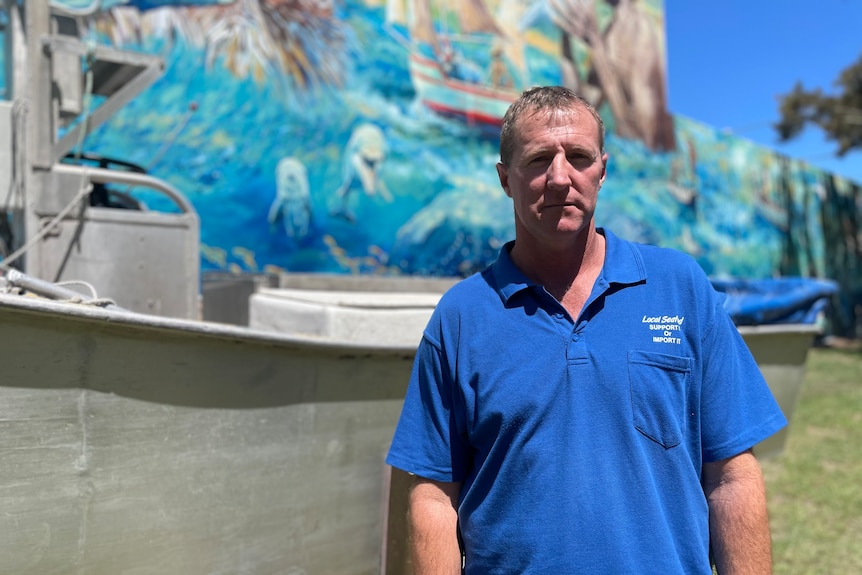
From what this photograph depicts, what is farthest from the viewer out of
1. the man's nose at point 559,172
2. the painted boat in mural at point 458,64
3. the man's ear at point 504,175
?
the painted boat in mural at point 458,64

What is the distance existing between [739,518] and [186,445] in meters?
1.90

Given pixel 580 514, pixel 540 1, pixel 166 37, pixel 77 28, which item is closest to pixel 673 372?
pixel 580 514

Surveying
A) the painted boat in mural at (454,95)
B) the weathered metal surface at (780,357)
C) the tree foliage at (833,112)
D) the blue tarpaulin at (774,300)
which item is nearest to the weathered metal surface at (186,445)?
the weathered metal surface at (780,357)

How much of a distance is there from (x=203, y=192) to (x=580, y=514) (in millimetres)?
10591

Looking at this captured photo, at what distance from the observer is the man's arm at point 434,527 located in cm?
150

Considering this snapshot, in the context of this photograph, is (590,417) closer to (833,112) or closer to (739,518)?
(739,518)

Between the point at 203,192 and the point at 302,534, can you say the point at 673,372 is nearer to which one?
the point at 302,534

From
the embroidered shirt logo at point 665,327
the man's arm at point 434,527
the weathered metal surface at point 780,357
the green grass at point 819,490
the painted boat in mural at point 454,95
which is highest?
the painted boat in mural at point 454,95

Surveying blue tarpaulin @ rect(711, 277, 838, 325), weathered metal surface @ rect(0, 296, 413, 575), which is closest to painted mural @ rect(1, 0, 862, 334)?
weathered metal surface @ rect(0, 296, 413, 575)

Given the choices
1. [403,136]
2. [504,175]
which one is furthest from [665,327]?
[403,136]

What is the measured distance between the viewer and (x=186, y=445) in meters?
2.47

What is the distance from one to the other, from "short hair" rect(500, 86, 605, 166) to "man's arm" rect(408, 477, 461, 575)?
0.80 m

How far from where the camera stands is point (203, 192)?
35.8 feet

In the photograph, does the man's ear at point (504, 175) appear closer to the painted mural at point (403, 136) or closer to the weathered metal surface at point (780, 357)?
the weathered metal surface at point (780, 357)
